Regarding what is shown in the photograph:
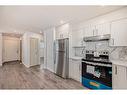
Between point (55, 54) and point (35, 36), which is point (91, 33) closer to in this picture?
point (55, 54)

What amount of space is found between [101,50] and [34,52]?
5395 mm

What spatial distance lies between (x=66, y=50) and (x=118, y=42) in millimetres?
2232

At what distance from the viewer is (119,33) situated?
3.18 m

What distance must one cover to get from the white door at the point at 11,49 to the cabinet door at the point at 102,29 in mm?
8948

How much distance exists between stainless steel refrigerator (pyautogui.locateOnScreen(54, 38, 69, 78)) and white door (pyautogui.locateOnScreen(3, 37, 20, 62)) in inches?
265

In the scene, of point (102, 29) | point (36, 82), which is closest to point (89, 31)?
point (102, 29)

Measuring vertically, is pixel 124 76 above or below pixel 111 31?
below

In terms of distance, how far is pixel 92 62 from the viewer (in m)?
3.58

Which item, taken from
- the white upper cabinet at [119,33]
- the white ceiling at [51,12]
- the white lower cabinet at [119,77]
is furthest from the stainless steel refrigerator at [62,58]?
the white lower cabinet at [119,77]

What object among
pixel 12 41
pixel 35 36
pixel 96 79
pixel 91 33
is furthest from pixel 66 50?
pixel 12 41

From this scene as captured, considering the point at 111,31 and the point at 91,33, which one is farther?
the point at 91,33

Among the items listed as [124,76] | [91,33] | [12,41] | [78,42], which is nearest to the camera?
[124,76]

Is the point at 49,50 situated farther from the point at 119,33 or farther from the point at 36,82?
the point at 119,33

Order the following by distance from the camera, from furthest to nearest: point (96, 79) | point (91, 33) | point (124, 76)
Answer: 1. point (91, 33)
2. point (96, 79)
3. point (124, 76)
